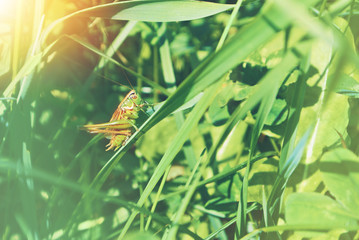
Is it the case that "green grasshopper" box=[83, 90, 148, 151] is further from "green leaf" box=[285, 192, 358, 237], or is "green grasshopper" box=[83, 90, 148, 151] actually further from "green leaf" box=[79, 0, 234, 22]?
"green leaf" box=[285, 192, 358, 237]

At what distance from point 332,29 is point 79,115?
97cm

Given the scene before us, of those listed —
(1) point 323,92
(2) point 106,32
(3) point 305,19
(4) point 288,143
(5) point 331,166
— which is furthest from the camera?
(2) point 106,32

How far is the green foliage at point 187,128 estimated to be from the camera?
78cm

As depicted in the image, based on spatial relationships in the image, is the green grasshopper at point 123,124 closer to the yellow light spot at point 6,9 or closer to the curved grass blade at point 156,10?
the curved grass blade at point 156,10

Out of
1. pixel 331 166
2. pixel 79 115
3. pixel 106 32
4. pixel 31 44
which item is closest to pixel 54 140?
pixel 79 115

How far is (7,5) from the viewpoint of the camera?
1233 millimetres

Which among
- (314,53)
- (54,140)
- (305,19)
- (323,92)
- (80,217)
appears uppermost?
(305,19)

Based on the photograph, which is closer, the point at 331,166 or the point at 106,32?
the point at 331,166

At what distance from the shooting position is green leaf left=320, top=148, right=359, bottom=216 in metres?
0.75

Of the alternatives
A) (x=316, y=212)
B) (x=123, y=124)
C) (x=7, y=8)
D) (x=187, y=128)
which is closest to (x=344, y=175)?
(x=316, y=212)

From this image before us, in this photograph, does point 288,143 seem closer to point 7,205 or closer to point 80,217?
point 80,217

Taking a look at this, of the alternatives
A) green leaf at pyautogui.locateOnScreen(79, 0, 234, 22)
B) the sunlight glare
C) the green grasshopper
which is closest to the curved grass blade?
green leaf at pyautogui.locateOnScreen(79, 0, 234, 22)

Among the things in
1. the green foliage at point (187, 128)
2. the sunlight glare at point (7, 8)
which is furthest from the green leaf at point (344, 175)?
the sunlight glare at point (7, 8)

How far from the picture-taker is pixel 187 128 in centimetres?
82
